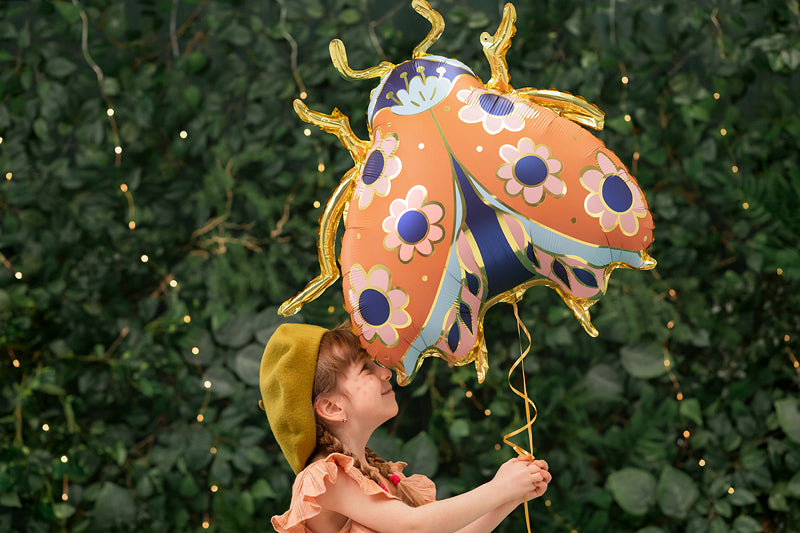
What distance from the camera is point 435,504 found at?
0.97 m

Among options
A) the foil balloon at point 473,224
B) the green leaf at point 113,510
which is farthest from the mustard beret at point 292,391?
the green leaf at point 113,510

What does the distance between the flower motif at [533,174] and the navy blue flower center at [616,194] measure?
54mm

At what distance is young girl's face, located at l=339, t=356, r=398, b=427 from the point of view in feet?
3.38

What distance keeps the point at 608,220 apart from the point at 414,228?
0.79 feet

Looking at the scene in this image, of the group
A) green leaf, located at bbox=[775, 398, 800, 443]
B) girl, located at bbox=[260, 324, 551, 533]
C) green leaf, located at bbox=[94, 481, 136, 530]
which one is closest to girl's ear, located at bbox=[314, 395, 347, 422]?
girl, located at bbox=[260, 324, 551, 533]

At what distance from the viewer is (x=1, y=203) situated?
1.78 m

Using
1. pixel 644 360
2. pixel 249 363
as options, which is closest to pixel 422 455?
pixel 249 363

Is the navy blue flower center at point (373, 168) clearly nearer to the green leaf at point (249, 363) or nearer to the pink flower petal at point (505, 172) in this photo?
the pink flower petal at point (505, 172)

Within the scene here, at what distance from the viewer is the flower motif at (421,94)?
98cm

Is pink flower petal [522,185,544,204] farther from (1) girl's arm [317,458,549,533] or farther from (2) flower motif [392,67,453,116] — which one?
(1) girl's arm [317,458,549,533]

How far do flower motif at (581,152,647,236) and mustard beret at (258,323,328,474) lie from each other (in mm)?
422

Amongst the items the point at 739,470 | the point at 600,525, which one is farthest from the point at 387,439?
the point at 739,470

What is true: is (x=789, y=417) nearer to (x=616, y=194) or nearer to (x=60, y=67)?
(x=616, y=194)

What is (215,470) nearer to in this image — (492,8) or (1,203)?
(1,203)
